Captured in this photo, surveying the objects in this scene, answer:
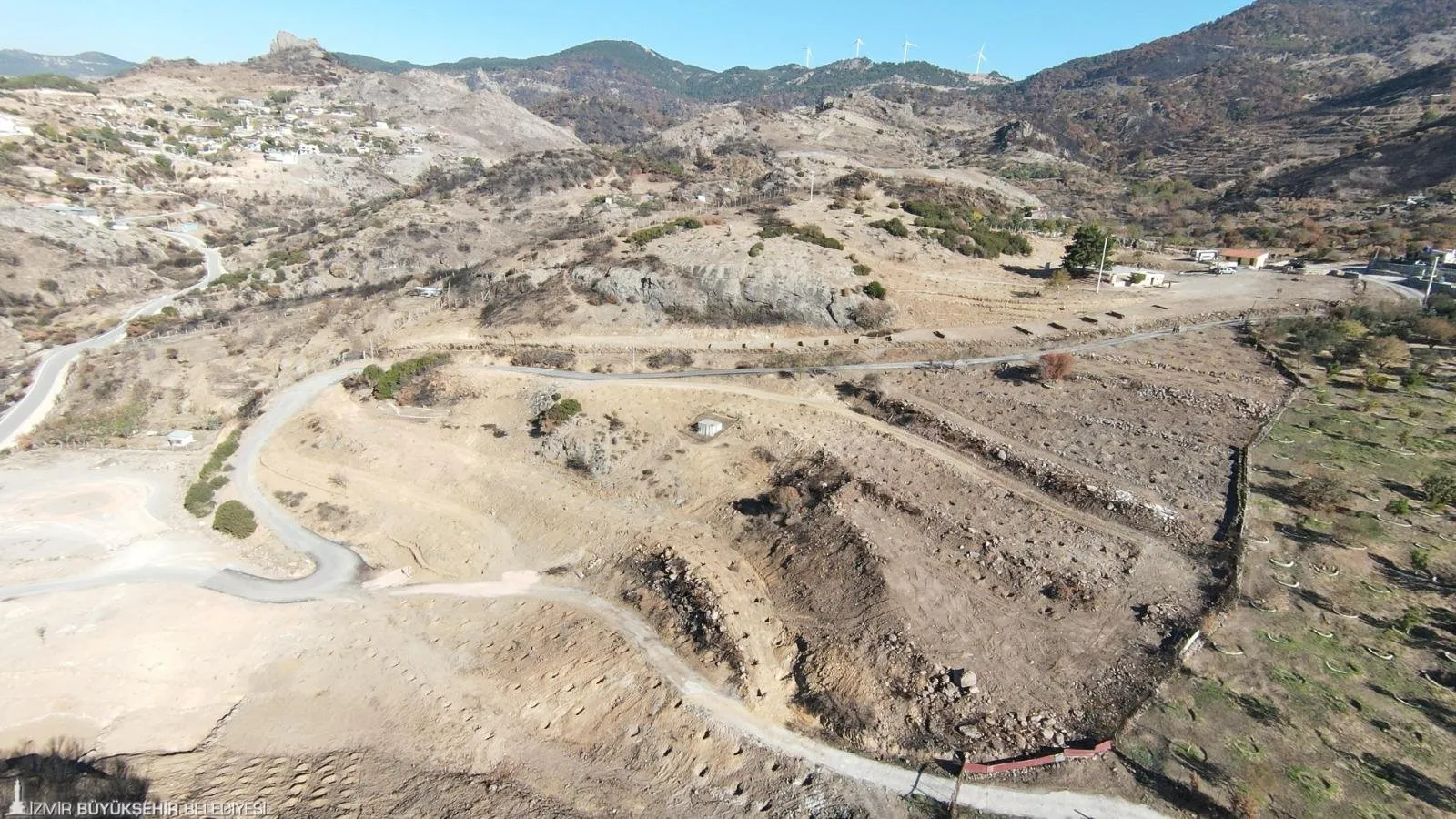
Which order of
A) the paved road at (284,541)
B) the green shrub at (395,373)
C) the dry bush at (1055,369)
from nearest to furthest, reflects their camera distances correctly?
the paved road at (284,541), the dry bush at (1055,369), the green shrub at (395,373)

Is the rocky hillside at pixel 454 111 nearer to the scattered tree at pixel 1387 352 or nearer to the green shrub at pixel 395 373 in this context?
the green shrub at pixel 395 373

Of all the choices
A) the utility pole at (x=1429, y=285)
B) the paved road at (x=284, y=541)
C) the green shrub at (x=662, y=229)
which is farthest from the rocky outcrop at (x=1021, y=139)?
the paved road at (x=284, y=541)

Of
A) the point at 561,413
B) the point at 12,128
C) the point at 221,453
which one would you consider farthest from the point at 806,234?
the point at 12,128

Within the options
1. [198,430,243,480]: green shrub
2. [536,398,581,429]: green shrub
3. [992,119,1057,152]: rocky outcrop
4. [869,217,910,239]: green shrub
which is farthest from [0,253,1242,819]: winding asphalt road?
[992,119,1057,152]: rocky outcrop

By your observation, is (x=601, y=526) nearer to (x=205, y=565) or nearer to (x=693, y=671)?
(x=693, y=671)

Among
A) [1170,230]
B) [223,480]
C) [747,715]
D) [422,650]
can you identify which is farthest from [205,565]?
[1170,230]

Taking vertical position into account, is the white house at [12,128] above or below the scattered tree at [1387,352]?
above

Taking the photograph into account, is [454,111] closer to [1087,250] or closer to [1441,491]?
[1087,250]
